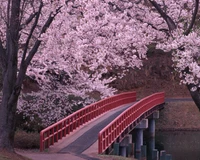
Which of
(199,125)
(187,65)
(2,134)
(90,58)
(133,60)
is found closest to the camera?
(2,134)

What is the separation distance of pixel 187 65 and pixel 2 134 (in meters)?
6.97

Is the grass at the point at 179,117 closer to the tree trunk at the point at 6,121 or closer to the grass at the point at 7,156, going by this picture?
the tree trunk at the point at 6,121

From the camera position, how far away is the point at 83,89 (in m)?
26.6

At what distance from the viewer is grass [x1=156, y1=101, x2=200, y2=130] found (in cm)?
4466

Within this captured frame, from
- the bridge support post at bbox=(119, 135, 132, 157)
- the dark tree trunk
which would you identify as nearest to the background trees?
the dark tree trunk

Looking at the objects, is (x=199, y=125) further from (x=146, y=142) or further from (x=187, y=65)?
(x=187, y=65)

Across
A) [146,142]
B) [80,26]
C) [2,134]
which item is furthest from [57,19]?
[146,142]

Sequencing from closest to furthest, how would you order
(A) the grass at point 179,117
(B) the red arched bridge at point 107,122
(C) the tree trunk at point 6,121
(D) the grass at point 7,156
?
1. (D) the grass at point 7,156
2. (C) the tree trunk at point 6,121
3. (B) the red arched bridge at point 107,122
4. (A) the grass at point 179,117

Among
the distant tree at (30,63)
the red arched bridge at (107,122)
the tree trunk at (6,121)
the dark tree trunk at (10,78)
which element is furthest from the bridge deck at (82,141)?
the dark tree trunk at (10,78)

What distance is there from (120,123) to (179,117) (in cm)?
2221

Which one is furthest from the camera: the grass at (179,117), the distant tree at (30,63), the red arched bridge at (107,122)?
the grass at (179,117)

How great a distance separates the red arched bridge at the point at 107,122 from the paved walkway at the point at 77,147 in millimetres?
239

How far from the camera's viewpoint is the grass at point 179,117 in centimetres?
4466

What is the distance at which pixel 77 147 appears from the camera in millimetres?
20938
